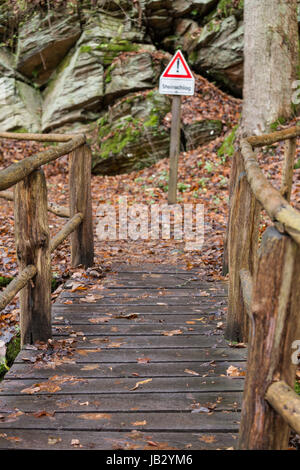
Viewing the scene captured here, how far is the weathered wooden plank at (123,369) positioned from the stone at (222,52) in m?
10.3

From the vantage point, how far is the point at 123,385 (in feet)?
10.3

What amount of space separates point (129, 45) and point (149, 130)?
2.68 meters

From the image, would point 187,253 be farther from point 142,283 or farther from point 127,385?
point 127,385

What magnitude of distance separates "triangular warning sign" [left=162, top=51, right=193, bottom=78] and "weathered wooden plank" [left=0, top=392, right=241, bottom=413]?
21.2ft

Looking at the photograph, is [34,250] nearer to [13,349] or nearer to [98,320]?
[98,320]

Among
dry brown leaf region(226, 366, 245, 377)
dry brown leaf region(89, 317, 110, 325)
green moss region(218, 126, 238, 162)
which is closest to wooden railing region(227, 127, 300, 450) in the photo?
dry brown leaf region(226, 366, 245, 377)

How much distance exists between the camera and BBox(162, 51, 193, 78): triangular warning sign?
27.0 feet

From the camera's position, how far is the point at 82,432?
8.60ft

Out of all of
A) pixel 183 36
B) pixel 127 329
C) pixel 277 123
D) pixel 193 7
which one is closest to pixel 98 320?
pixel 127 329

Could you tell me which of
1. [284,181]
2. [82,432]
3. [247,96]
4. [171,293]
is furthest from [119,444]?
[247,96]

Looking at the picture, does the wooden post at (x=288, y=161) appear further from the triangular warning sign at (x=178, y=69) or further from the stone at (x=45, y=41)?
the stone at (x=45, y=41)

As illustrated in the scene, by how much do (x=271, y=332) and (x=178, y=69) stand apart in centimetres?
712

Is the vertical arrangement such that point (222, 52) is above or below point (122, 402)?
above

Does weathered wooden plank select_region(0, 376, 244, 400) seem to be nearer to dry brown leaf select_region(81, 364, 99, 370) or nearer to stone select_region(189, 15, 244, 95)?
dry brown leaf select_region(81, 364, 99, 370)
